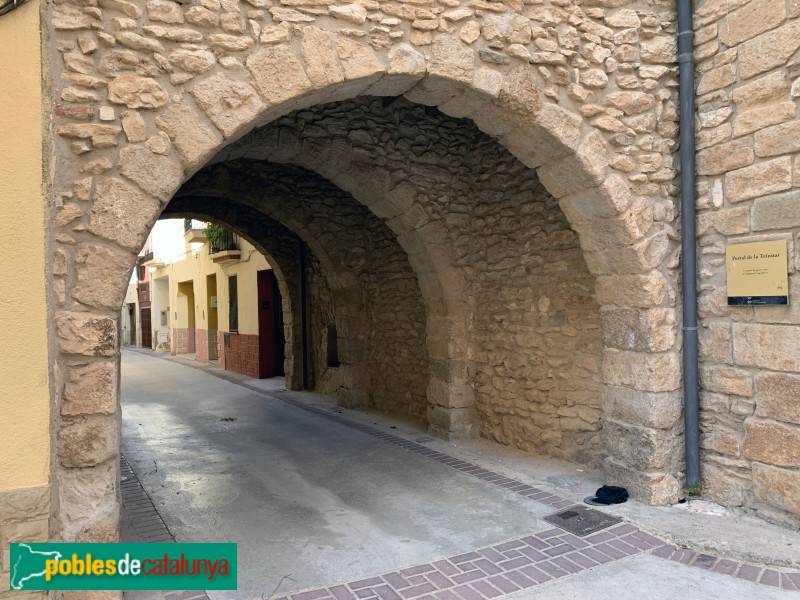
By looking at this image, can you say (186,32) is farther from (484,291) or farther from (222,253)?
(222,253)

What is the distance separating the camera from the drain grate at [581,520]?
131 inches

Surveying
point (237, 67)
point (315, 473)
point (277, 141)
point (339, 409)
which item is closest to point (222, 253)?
point (339, 409)

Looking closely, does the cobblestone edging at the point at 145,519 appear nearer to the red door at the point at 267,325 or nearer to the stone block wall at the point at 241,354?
the red door at the point at 267,325

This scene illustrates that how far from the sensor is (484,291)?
5582 mm

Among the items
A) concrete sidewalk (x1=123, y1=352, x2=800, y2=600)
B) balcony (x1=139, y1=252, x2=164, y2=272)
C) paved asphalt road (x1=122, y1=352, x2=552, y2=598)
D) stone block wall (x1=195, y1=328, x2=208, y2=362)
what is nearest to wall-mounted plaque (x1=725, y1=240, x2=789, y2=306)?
concrete sidewalk (x1=123, y1=352, x2=800, y2=600)

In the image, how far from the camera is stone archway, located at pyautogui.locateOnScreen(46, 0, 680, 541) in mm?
2484

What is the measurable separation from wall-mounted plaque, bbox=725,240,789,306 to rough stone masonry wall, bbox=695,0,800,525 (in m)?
0.04

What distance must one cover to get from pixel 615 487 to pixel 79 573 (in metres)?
3.13

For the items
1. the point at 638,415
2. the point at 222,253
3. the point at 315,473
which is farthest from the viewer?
the point at 222,253

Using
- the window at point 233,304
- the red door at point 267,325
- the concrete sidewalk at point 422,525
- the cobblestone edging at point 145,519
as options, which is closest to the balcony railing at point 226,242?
the window at point 233,304

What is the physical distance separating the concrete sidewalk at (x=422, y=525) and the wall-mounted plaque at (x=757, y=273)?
1.29 meters

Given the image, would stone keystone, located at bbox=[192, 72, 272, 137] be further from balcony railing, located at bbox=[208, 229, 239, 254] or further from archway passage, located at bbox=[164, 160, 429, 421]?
balcony railing, located at bbox=[208, 229, 239, 254]

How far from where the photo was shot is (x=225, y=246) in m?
11.9

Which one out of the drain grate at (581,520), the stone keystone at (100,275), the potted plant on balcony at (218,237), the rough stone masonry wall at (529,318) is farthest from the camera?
the potted plant on balcony at (218,237)
